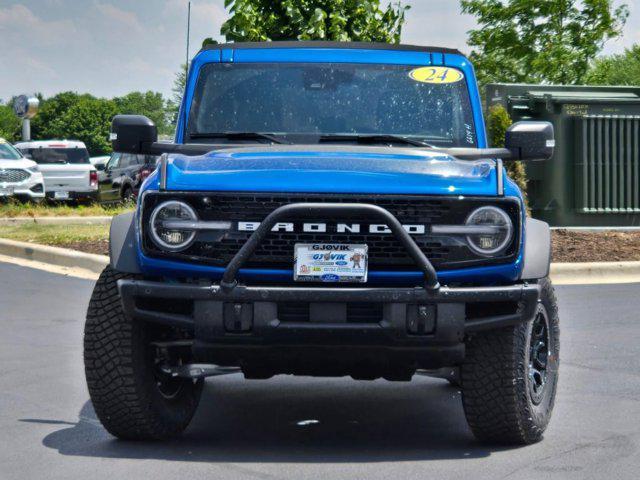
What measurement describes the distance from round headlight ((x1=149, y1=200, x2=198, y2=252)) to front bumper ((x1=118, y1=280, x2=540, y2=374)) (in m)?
0.19

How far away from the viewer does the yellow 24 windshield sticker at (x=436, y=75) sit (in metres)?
7.32

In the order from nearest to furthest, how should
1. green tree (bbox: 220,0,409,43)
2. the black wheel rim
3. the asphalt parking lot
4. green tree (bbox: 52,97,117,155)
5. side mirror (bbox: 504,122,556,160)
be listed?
the asphalt parking lot, the black wheel rim, side mirror (bbox: 504,122,556,160), green tree (bbox: 220,0,409,43), green tree (bbox: 52,97,117,155)

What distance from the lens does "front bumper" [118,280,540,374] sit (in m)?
5.55

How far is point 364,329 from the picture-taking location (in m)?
5.56

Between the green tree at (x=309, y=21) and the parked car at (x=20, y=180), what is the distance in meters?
13.8

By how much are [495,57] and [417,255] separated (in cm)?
3889

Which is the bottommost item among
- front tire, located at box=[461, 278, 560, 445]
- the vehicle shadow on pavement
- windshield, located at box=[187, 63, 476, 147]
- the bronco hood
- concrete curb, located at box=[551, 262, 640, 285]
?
the vehicle shadow on pavement

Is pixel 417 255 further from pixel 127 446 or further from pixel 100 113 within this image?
pixel 100 113

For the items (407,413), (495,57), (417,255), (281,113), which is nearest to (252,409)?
(407,413)

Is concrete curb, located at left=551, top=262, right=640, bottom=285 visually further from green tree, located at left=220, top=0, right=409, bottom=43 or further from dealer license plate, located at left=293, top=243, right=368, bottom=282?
dealer license plate, located at left=293, top=243, right=368, bottom=282

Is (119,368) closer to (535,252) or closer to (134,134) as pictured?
(134,134)

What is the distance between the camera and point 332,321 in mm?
5598

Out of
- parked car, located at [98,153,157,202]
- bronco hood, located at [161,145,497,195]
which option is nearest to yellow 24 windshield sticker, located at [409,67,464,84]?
bronco hood, located at [161,145,497,195]

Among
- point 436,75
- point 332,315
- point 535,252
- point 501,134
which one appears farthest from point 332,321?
point 501,134
